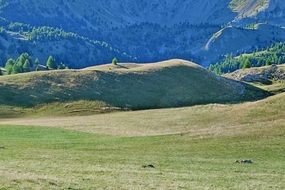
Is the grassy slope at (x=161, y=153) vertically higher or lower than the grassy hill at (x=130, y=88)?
lower

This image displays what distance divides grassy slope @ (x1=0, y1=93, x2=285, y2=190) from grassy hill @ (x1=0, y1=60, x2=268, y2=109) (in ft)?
80.7

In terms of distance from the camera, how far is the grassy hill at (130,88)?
11512 cm

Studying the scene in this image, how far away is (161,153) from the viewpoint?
184ft

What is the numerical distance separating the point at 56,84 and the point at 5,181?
3641 inches

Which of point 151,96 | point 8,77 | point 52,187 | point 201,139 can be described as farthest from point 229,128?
point 8,77

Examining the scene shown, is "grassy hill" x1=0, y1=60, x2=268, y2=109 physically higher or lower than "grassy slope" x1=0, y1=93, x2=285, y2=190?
higher

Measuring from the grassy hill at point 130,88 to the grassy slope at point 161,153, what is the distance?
80.7ft

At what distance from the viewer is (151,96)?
124688mm

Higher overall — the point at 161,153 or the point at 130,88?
the point at 130,88

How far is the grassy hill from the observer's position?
115 metres

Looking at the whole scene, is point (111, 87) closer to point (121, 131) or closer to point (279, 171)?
point (121, 131)

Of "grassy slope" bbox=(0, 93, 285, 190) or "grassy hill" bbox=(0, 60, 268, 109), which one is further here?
"grassy hill" bbox=(0, 60, 268, 109)

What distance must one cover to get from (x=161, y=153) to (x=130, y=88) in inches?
2815

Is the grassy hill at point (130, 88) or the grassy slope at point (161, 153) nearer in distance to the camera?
the grassy slope at point (161, 153)
